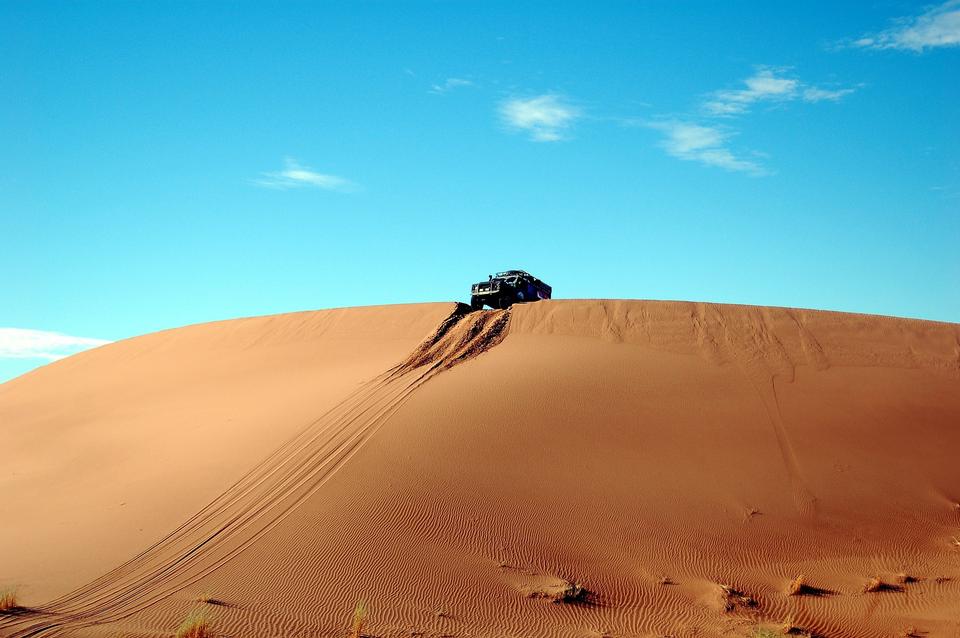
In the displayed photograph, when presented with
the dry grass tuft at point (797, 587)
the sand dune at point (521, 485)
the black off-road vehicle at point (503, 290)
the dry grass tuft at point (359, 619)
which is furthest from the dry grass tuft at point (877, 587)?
the black off-road vehicle at point (503, 290)

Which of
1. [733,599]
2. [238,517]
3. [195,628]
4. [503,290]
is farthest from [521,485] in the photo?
[503,290]

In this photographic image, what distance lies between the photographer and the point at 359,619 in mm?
9562

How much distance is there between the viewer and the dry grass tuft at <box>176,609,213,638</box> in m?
9.02

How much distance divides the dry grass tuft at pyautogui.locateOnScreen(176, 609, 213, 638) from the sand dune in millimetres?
196

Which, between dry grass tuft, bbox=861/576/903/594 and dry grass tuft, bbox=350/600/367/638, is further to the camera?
dry grass tuft, bbox=861/576/903/594

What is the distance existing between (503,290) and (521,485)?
13.1 m

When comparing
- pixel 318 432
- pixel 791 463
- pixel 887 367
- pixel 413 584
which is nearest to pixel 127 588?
pixel 413 584

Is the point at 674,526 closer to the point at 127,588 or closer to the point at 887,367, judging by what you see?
the point at 127,588

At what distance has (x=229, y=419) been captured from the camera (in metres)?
18.4

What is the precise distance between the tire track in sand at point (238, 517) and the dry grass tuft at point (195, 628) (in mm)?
1064

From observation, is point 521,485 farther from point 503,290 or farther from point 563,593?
point 503,290

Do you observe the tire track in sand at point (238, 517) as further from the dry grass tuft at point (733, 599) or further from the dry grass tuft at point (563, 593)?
the dry grass tuft at point (733, 599)

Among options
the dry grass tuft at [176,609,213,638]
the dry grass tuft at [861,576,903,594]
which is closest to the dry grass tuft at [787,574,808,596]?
the dry grass tuft at [861,576,903,594]

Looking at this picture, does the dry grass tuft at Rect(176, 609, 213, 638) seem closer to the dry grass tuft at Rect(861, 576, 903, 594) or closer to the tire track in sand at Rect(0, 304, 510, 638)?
the tire track in sand at Rect(0, 304, 510, 638)
